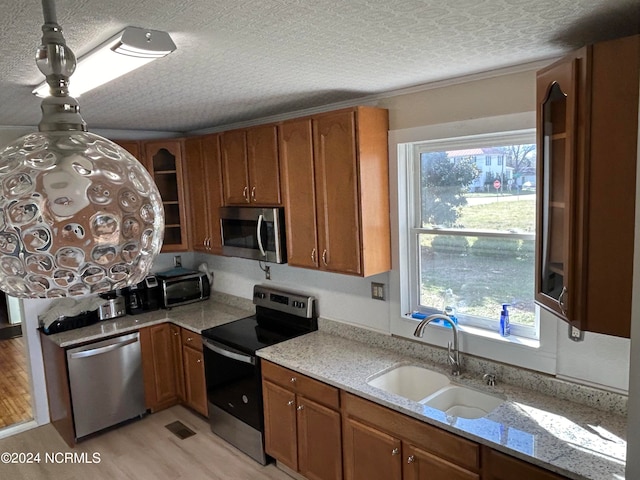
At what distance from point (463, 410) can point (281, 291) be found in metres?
1.74

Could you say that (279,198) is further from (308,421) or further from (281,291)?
(308,421)

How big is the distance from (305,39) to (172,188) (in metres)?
2.87

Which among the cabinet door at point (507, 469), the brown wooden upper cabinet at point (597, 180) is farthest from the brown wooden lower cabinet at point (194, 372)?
the brown wooden upper cabinet at point (597, 180)

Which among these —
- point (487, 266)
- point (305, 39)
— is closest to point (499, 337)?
point (487, 266)

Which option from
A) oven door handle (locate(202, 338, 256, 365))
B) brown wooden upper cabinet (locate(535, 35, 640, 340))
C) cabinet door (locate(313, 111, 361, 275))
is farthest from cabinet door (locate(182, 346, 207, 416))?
brown wooden upper cabinet (locate(535, 35, 640, 340))

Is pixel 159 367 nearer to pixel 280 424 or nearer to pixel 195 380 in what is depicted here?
pixel 195 380

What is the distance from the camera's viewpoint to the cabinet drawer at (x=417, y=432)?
207 centimetres

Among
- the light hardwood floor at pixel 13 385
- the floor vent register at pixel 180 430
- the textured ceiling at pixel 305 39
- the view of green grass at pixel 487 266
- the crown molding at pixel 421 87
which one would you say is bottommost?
the floor vent register at pixel 180 430

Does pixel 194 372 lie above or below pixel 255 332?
below

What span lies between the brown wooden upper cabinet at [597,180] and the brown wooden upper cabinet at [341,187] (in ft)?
3.88

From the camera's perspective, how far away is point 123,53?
5.33 ft

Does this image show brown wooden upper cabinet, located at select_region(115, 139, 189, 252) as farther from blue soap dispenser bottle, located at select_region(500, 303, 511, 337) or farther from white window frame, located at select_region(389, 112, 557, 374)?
blue soap dispenser bottle, located at select_region(500, 303, 511, 337)

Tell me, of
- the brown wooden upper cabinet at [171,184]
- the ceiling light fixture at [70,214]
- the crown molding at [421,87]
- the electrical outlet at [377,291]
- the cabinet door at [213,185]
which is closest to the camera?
the ceiling light fixture at [70,214]

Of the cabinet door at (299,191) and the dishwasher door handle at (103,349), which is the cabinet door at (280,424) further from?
the dishwasher door handle at (103,349)
